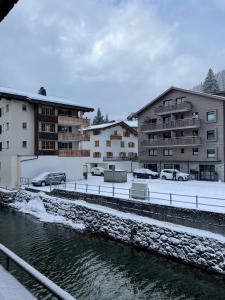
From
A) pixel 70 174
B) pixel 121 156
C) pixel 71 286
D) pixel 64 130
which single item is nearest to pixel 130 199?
pixel 71 286

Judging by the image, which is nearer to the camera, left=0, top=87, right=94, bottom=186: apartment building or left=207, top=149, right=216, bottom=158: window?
left=0, top=87, right=94, bottom=186: apartment building

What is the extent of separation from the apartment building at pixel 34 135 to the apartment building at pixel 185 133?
1305cm

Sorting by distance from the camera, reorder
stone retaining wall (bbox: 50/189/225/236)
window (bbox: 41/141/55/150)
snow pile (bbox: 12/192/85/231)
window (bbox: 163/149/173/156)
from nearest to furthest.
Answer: stone retaining wall (bbox: 50/189/225/236) → snow pile (bbox: 12/192/85/231) → window (bbox: 41/141/55/150) → window (bbox: 163/149/173/156)

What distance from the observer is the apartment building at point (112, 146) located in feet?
219

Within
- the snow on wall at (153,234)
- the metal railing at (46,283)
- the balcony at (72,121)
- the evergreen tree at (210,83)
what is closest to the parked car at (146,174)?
the balcony at (72,121)

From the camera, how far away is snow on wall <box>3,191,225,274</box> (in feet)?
58.5

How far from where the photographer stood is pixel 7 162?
45625 mm

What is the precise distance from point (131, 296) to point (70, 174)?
1351 inches

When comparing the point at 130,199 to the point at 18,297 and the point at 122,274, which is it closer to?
the point at 122,274

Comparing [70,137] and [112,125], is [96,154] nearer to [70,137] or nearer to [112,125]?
[112,125]

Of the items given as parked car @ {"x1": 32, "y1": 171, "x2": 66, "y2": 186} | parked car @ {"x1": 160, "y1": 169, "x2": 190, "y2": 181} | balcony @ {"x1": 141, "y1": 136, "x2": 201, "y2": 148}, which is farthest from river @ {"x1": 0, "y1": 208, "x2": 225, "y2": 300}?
balcony @ {"x1": 141, "y1": 136, "x2": 201, "y2": 148}

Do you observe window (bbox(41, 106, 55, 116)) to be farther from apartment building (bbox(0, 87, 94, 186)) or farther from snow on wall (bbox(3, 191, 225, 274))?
snow on wall (bbox(3, 191, 225, 274))

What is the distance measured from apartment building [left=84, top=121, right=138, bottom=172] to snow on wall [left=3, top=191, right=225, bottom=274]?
35.8 metres

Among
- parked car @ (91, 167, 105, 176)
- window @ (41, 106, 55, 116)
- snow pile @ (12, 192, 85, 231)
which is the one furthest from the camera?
parked car @ (91, 167, 105, 176)
